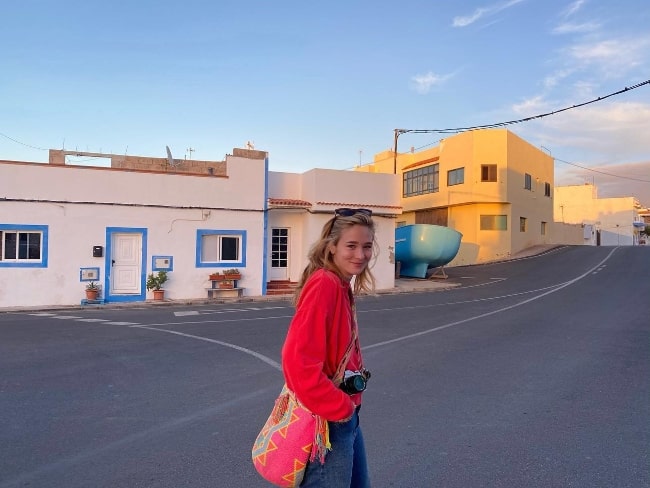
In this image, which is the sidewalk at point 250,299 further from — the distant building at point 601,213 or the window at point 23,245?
the distant building at point 601,213

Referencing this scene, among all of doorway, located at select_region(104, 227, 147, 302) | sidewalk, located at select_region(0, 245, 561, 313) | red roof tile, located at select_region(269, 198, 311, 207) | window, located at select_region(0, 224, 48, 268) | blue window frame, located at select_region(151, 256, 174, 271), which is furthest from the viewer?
red roof tile, located at select_region(269, 198, 311, 207)

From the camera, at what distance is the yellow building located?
35.6 m

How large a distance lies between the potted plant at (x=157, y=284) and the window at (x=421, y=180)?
91.1 ft

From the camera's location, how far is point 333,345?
2.04 meters

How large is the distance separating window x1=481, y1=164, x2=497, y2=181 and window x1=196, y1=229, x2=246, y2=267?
76.0ft

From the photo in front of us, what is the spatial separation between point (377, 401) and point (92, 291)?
496 inches

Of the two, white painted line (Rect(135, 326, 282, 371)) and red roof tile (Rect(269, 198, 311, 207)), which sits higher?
red roof tile (Rect(269, 198, 311, 207))

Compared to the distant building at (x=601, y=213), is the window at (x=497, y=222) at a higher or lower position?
lower

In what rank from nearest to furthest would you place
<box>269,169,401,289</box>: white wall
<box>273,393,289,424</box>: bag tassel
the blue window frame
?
<box>273,393,289,424</box>: bag tassel, the blue window frame, <box>269,169,401,289</box>: white wall

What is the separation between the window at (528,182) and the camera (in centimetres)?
3826

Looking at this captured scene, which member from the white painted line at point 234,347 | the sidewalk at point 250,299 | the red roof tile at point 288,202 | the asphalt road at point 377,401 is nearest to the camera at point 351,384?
the asphalt road at point 377,401

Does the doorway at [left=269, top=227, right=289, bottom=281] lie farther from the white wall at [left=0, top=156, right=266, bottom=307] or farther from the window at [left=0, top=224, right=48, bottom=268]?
the window at [left=0, top=224, right=48, bottom=268]

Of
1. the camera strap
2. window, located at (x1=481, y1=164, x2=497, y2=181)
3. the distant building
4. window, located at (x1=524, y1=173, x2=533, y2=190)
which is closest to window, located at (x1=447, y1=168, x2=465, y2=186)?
window, located at (x1=481, y1=164, x2=497, y2=181)

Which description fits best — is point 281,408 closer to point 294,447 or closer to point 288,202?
point 294,447
